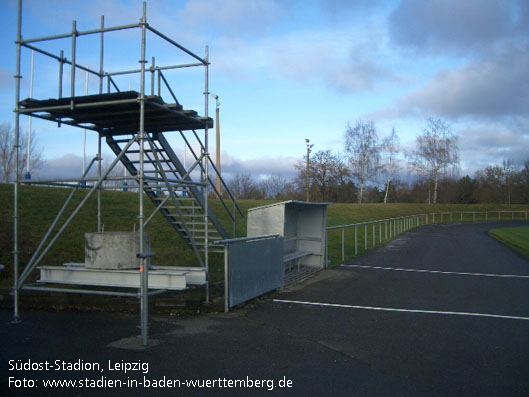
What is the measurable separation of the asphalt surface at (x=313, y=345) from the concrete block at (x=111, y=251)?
908 millimetres

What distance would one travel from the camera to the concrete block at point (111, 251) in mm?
8070

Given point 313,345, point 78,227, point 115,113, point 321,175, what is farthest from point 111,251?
point 321,175

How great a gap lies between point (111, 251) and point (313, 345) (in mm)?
4064

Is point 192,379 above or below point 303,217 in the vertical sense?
below

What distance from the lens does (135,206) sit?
17984 millimetres

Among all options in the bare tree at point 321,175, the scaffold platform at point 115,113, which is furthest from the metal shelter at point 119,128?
the bare tree at point 321,175

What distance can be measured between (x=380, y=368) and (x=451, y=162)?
62962 millimetres

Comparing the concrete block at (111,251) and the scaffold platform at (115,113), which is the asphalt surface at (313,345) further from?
the scaffold platform at (115,113)

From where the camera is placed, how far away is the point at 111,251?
807 centimetres

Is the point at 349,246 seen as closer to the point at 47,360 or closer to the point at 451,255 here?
the point at 451,255

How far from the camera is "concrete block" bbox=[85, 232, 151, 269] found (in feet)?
26.5

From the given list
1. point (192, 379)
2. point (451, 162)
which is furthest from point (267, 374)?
point (451, 162)

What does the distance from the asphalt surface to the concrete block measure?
908mm

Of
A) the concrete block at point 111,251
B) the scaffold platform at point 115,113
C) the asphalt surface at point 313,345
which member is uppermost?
the scaffold platform at point 115,113
